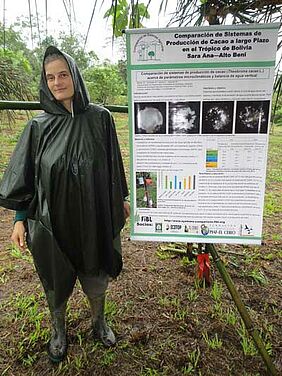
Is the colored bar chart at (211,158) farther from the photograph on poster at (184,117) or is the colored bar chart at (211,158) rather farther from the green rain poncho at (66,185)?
the green rain poncho at (66,185)

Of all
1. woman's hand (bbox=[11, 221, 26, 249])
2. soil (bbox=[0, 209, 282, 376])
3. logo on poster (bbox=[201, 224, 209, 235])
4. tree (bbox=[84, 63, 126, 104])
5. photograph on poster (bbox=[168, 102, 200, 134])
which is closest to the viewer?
Result: photograph on poster (bbox=[168, 102, 200, 134])

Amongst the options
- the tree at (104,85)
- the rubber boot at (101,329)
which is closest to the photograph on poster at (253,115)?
the rubber boot at (101,329)

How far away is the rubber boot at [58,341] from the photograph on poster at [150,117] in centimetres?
101

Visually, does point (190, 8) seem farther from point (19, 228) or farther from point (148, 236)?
point (19, 228)

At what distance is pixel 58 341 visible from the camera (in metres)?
1.64

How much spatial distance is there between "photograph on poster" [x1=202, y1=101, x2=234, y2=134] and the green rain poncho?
41cm

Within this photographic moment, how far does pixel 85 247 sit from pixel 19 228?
1.05 ft

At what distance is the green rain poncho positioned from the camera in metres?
1.30

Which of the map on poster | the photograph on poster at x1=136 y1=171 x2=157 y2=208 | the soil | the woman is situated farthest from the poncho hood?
the soil

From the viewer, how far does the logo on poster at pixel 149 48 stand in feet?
3.81

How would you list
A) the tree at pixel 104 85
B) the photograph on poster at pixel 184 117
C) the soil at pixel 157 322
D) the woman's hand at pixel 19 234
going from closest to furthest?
the photograph on poster at pixel 184 117 → the woman's hand at pixel 19 234 → the soil at pixel 157 322 → the tree at pixel 104 85

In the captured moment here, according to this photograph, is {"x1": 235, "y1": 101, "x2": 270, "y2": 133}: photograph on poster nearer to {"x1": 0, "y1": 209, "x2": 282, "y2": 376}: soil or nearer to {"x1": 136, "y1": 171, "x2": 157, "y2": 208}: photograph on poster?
{"x1": 136, "y1": 171, "x2": 157, "y2": 208}: photograph on poster

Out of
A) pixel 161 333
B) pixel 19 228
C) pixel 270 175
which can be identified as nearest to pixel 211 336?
pixel 161 333

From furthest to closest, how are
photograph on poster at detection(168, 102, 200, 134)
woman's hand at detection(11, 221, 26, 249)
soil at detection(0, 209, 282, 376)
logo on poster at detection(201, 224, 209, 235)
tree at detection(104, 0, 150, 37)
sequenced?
soil at detection(0, 209, 282, 376), woman's hand at detection(11, 221, 26, 249), logo on poster at detection(201, 224, 209, 235), photograph on poster at detection(168, 102, 200, 134), tree at detection(104, 0, 150, 37)
